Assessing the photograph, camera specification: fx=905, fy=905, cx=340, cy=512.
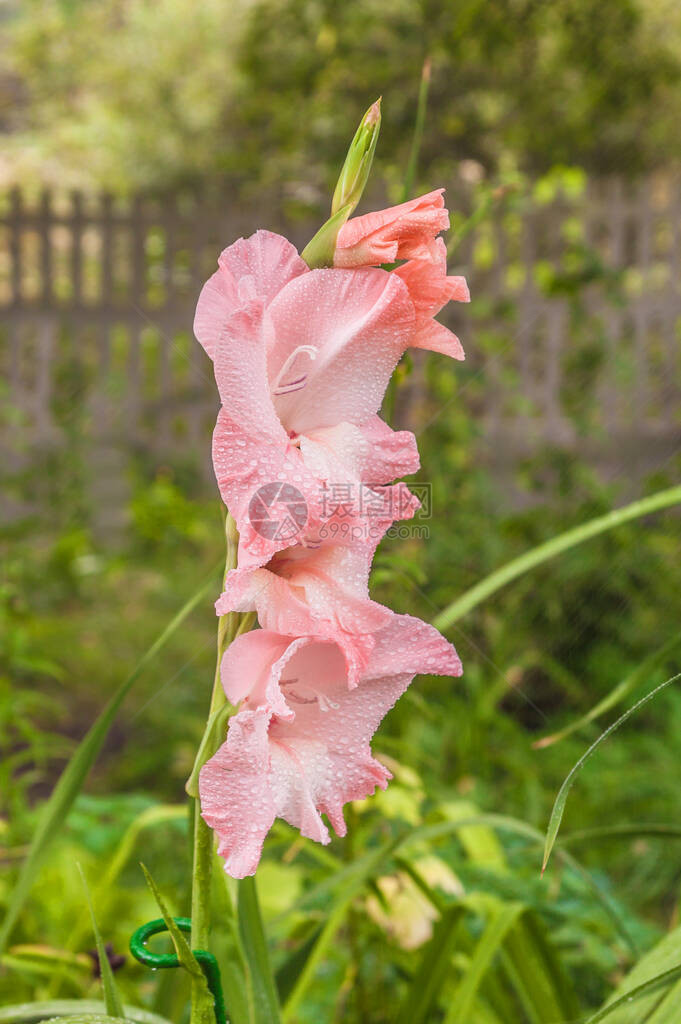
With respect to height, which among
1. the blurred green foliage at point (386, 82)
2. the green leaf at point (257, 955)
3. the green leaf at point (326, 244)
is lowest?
the green leaf at point (257, 955)

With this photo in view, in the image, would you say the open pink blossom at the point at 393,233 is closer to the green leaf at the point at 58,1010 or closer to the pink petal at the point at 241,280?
the pink petal at the point at 241,280

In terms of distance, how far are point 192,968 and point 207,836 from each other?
5 centimetres

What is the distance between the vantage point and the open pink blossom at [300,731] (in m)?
0.38

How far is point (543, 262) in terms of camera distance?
10.1ft

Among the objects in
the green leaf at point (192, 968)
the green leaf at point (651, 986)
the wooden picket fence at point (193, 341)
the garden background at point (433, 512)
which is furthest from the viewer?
the wooden picket fence at point (193, 341)

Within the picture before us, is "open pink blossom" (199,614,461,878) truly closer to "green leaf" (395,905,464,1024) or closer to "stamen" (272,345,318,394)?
"stamen" (272,345,318,394)

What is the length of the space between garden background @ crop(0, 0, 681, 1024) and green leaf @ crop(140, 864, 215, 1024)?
21 cm

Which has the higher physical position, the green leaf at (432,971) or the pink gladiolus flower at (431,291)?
the pink gladiolus flower at (431,291)

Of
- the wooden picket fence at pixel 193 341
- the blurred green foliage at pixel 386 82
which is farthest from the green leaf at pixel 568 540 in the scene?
the blurred green foliage at pixel 386 82

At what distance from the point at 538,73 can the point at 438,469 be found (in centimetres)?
253

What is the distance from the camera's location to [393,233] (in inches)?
15.9

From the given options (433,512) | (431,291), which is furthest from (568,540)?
(433,512)

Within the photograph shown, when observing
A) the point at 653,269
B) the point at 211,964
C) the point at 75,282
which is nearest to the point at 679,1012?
the point at 211,964

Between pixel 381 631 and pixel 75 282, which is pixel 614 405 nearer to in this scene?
pixel 75 282
